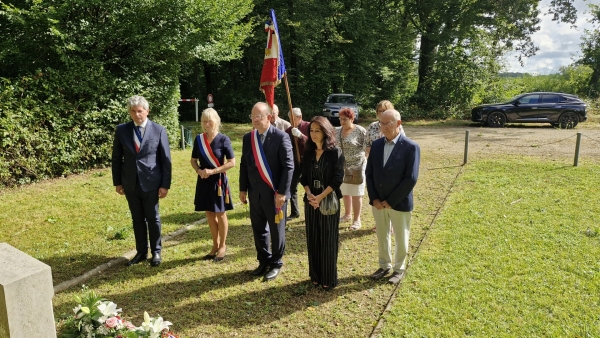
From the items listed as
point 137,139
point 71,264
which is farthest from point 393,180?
point 71,264

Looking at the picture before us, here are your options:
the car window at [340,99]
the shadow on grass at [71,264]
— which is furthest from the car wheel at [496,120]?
the shadow on grass at [71,264]

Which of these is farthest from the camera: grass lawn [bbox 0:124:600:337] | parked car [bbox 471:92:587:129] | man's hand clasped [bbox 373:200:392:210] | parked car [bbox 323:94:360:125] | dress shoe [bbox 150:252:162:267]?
parked car [bbox 323:94:360:125]

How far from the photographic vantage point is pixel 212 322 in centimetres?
384

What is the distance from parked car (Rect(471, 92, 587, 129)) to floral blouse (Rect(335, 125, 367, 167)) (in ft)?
49.5

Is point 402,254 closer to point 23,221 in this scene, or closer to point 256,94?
point 23,221

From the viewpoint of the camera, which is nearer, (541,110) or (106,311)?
(106,311)

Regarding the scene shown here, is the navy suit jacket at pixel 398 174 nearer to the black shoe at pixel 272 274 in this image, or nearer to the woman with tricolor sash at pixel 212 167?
the black shoe at pixel 272 274

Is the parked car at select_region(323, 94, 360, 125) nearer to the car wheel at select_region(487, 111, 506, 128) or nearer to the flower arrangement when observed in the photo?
the car wheel at select_region(487, 111, 506, 128)

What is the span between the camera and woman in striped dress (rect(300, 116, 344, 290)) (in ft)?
13.6

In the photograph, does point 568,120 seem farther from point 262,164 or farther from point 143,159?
point 143,159

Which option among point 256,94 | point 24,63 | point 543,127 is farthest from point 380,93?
point 24,63

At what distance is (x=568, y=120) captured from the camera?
17.5m

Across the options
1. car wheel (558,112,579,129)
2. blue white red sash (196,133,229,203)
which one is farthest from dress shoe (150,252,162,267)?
car wheel (558,112,579,129)

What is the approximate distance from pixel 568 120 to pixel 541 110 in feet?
3.91
